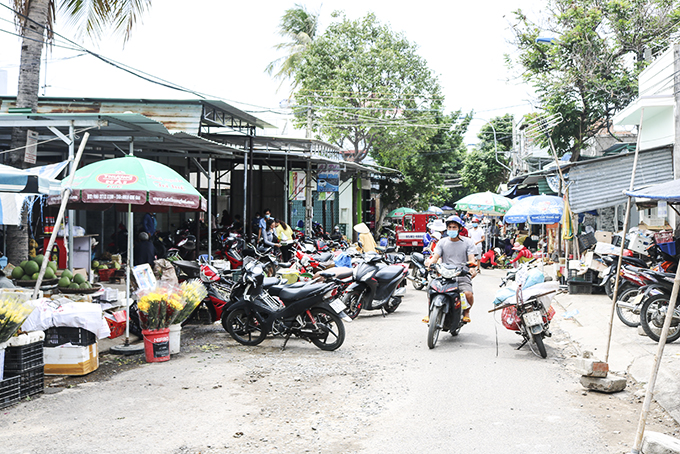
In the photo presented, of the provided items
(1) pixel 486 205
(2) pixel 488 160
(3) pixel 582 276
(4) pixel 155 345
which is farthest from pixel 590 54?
(2) pixel 488 160

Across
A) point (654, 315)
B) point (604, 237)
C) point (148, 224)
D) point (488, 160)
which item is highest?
point (488, 160)

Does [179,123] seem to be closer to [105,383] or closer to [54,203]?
[54,203]

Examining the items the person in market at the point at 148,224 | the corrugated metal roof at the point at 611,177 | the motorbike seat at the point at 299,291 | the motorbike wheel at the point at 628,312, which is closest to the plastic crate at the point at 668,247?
the motorbike wheel at the point at 628,312

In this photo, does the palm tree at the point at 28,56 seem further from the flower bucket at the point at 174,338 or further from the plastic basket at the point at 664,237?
the plastic basket at the point at 664,237

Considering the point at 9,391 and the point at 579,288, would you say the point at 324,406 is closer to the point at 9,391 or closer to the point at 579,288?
the point at 9,391

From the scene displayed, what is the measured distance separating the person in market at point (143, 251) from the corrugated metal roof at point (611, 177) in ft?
34.1

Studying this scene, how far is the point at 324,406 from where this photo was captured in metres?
5.89

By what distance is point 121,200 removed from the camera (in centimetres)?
774

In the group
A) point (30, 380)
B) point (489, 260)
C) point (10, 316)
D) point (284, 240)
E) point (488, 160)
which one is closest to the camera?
point (10, 316)

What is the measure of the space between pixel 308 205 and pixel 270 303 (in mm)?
15520

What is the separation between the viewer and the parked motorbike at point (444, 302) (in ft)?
27.5

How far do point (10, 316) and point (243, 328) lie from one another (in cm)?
Answer: 369

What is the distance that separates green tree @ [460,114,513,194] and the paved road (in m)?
41.8

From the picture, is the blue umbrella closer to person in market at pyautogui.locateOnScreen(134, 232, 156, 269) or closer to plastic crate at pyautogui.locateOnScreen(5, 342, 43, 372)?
person in market at pyautogui.locateOnScreen(134, 232, 156, 269)
